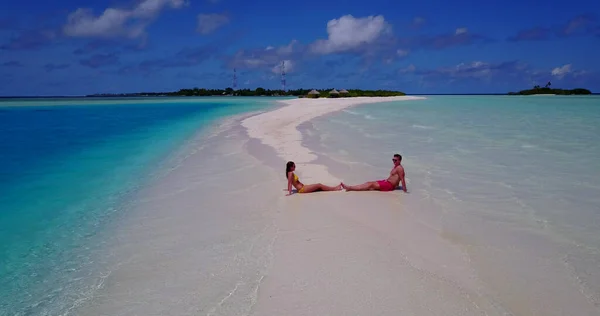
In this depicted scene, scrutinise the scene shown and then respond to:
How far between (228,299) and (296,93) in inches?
6198

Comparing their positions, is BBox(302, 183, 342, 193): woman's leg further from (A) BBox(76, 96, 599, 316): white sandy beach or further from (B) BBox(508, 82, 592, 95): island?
(B) BBox(508, 82, 592, 95): island


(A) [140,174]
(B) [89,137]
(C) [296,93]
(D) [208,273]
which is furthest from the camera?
(C) [296,93]

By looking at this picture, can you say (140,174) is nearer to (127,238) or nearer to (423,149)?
(127,238)

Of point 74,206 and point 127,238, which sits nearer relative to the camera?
point 127,238

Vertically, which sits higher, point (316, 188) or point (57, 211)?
point (316, 188)

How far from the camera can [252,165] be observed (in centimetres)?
1060

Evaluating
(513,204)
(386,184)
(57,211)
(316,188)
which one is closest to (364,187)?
(386,184)

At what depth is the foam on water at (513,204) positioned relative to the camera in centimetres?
404

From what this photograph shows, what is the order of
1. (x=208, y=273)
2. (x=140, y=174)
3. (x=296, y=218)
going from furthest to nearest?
(x=140, y=174), (x=296, y=218), (x=208, y=273)

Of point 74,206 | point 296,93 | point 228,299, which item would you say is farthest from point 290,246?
point 296,93

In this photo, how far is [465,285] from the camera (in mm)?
3992

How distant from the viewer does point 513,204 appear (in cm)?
677

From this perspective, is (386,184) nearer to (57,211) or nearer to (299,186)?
(299,186)

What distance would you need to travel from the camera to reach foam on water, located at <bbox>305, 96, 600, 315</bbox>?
4039mm
